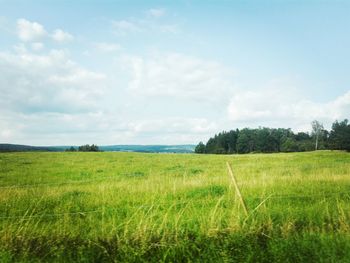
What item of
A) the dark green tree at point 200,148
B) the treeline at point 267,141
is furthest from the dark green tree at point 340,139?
the dark green tree at point 200,148

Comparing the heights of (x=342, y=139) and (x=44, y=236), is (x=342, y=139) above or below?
above

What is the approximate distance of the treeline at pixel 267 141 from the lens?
124 meters

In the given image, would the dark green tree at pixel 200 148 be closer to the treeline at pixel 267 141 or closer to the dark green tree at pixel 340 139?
the treeline at pixel 267 141

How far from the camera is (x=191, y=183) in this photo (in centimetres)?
1442

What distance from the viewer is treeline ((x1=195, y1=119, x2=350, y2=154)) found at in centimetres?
12369

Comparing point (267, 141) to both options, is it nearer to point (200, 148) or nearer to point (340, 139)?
point (200, 148)

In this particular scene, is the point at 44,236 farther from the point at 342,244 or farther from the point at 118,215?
the point at 342,244

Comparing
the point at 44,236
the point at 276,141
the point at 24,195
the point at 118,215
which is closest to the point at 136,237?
the point at 44,236

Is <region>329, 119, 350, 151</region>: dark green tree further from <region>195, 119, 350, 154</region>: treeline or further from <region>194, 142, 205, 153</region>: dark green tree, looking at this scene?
<region>194, 142, 205, 153</region>: dark green tree

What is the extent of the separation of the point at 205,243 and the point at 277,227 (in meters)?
1.80

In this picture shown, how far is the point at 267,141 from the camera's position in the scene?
5448 inches

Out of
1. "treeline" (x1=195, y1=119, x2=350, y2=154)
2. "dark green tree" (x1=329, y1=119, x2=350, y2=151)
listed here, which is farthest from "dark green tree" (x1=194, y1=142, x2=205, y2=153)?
"dark green tree" (x1=329, y1=119, x2=350, y2=151)

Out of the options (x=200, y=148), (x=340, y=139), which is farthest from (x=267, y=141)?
(x=340, y=139)

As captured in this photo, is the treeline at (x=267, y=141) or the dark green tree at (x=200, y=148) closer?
the treeline at (x=267, y=141)
